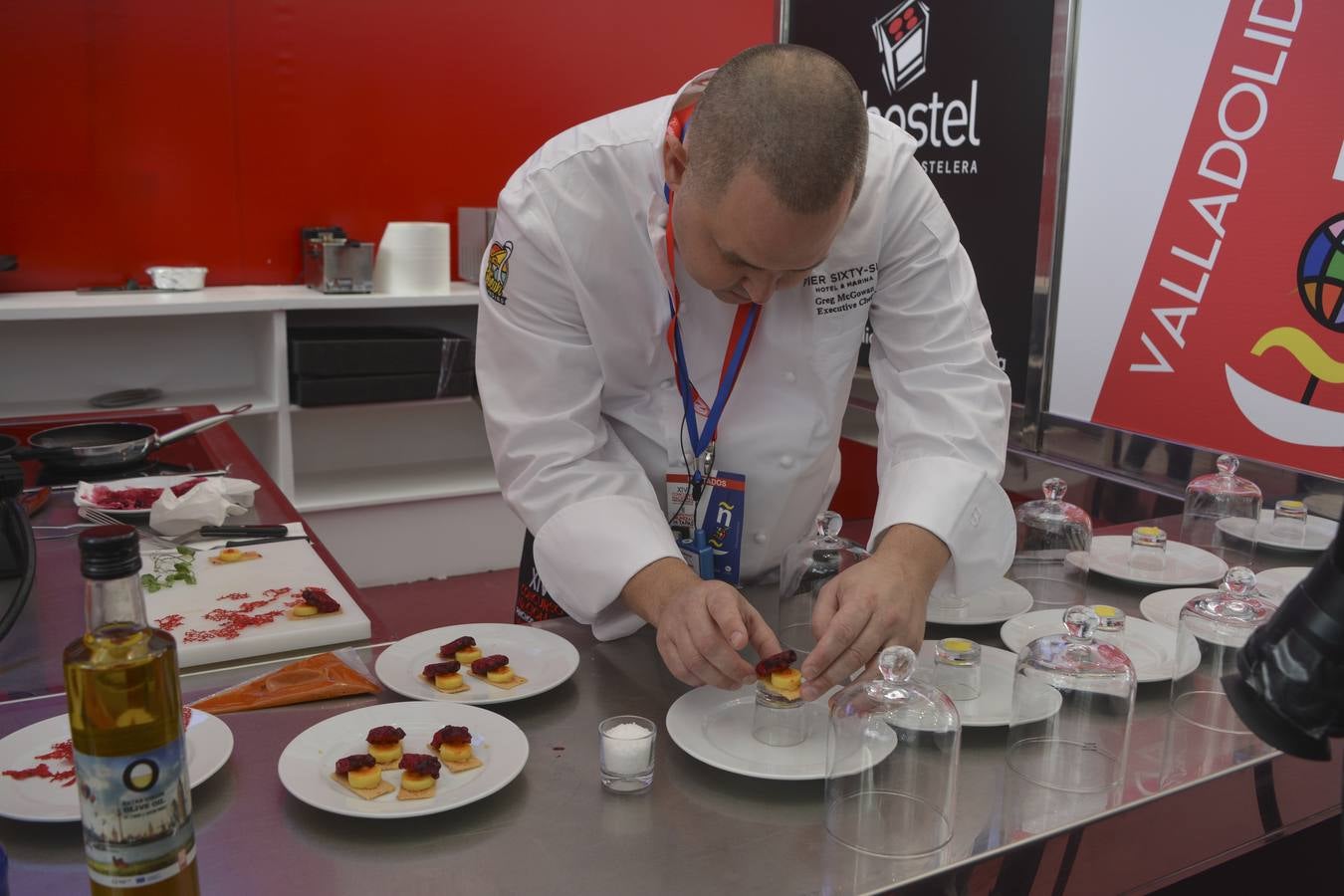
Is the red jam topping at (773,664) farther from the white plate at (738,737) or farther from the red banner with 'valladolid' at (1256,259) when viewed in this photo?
the red banner with 'valladolid' at (1256,259)

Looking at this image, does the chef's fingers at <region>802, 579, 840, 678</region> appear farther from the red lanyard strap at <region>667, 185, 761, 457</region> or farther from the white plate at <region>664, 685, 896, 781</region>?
the red lanyard strap at <region>667, 185, 761, 457</region>

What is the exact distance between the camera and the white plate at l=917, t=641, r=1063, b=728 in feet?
3.78

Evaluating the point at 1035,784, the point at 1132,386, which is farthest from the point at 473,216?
the point at 1035,784

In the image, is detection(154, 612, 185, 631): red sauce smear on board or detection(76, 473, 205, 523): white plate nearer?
detection(154, 612, 185, 631): red sauce smear on board

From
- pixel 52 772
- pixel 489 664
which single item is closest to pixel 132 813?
pixel 52 772

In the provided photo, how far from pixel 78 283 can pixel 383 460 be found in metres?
1.25

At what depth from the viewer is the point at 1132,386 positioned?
2562 mm

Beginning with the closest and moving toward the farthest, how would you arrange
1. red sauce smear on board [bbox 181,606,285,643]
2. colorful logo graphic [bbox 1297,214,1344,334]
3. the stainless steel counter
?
the stainless steel counter, red sauce smear on board [bbox 181,606,285,643], colorful logo graphic [bbox 1297,214,1344,334]

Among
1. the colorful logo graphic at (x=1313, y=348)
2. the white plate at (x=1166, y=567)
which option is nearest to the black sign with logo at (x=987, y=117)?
the colorful logo graphic at (x=1313, y=348)

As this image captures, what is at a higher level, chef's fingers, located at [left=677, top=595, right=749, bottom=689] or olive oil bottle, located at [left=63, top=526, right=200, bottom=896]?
olive oil bottle, located at [left=63, top=526, right=200, bottom=896]

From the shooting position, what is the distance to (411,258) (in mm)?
4039

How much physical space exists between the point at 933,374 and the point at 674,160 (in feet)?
1.79

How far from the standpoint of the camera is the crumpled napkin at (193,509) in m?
1.84

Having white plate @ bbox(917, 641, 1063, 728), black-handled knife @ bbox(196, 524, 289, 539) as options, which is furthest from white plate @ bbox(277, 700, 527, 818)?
black-handled knife @ bbox(196, 524, 289, 539)
